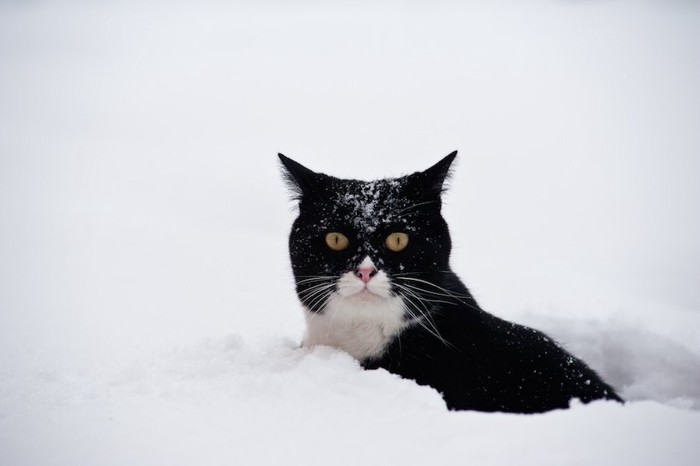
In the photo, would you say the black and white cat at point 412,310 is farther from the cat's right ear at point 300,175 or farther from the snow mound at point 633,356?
the snow mound at point 633,356

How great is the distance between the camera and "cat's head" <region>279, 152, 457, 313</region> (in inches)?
74.5

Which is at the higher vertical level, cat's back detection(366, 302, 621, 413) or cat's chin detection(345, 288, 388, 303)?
cat's chin detection(345, 288, 388, 303)

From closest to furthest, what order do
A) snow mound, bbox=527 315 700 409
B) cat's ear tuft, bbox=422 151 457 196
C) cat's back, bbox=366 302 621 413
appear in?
cat's back, bbox=366 302 621 413
cat's ear tuft, bbox=422 151 457 196
snow mound, bbox=527 315 700 409

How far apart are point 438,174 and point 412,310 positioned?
634 mm

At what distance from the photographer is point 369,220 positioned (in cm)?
194

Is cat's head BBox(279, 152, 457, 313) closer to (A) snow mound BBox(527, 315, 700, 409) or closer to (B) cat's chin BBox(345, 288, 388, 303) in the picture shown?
(B) cat's chin BBox(345, 288, 388, 303)

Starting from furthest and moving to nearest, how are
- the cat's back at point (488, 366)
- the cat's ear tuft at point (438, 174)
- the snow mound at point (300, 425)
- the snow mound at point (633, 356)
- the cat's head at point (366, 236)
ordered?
the snow mound at point (633, 356) < the cat's ear tuft at point (438, 174) < the cat's head at point (366, 236) < the cat's back at point (488, 366) < the snow mound at point (300, 425)

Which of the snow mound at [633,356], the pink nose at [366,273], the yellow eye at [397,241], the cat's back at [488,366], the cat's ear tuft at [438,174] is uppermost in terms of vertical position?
the cat's ear tuft at [438,174]

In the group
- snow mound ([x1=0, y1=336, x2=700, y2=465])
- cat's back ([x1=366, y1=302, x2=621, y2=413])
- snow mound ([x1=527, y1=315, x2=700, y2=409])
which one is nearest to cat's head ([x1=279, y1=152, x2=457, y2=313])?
cat's back ([x1=366, y1=302, x2=621, y2=413])

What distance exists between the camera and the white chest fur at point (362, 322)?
192cm

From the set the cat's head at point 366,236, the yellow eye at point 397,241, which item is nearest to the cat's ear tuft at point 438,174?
the cat's head at point 366,236

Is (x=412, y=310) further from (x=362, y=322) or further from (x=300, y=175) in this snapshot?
(x=300, y=175)

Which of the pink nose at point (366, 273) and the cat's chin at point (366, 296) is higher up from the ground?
the pink nose at point (366, 273)

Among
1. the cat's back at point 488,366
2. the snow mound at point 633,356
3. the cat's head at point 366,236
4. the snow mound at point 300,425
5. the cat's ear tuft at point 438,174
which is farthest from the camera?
the snow mound at point 633,356
